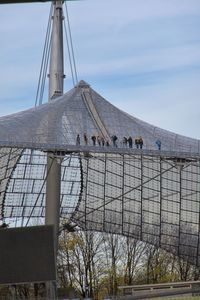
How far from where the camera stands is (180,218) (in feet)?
189

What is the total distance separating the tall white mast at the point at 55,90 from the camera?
42594mm

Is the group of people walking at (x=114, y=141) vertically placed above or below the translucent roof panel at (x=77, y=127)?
below

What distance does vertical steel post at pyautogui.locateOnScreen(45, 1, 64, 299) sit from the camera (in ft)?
140

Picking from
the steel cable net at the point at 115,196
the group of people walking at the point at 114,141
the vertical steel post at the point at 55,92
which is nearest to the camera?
the group of people walking at the point at 114,141

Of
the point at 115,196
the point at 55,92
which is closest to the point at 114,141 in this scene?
the point at 55,92

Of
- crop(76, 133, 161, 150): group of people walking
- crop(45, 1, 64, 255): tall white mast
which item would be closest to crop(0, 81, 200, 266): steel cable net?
crop(45, 1, 64, 255): tall white mast

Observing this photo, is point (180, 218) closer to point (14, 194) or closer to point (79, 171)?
point (79, 171)

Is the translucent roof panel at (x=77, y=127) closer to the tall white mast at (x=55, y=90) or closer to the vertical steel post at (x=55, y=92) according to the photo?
the vertical steel post at (x=55, y=92)

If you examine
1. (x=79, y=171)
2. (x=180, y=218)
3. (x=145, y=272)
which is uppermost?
(x=79, y=171)

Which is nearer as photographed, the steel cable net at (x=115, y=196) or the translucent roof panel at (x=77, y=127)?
the translucent roof panel at (x=77, y=127)

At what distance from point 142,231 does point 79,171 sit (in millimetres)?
7642

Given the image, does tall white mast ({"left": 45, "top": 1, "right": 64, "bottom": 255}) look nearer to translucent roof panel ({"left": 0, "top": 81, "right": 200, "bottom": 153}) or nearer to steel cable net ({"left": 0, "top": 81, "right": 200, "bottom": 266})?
translucent roof panel ({"left": 0, "top": 81, "right": 200, "bottom": 153})

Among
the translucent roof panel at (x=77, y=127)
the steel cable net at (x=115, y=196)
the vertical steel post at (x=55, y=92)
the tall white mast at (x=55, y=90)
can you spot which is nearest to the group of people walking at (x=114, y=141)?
the translucent roof panel at (x=77, y=127)

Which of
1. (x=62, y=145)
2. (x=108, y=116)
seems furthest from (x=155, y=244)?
(x=62, y=145)
